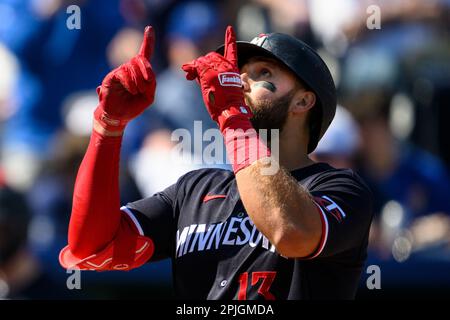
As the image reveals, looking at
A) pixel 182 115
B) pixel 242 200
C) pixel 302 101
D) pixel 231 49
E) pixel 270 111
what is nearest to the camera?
pixel 242 200

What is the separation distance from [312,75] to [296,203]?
0.79m

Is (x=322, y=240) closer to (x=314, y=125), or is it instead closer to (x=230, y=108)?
(x=230, y=108)

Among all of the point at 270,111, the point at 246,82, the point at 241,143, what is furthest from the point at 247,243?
the point at 246,82

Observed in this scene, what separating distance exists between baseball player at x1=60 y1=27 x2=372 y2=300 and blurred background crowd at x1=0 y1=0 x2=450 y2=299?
79.1 inches

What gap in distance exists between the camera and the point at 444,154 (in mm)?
5707

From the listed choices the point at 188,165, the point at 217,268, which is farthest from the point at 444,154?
the point at 217,268

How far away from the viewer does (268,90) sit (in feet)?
10.9

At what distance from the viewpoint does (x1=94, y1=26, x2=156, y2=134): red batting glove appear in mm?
3031

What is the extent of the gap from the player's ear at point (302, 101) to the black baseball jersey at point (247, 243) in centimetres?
26

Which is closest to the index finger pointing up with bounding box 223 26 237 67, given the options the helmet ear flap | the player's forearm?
the player's forearm

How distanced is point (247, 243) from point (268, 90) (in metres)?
0.62

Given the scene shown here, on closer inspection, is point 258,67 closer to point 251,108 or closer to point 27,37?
point 251,108

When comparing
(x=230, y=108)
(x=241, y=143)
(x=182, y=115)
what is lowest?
(x=182, y=115)

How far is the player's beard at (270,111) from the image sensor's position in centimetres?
327
